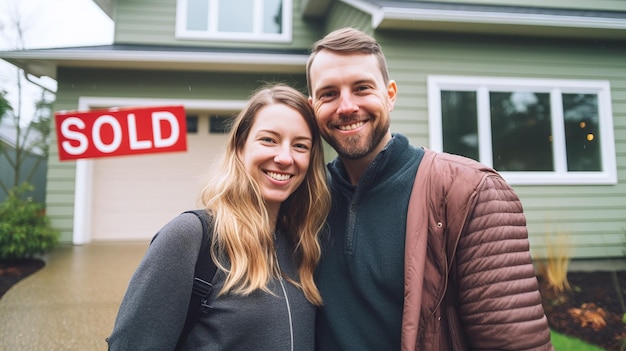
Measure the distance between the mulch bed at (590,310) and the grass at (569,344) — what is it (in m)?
0.13

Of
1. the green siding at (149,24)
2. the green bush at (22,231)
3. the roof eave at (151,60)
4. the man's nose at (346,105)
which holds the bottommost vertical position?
the green bush at (22,231)

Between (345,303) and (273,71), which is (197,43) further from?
(345,303)

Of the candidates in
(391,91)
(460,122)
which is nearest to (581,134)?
(460,122)

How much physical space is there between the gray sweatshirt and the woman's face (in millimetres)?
356

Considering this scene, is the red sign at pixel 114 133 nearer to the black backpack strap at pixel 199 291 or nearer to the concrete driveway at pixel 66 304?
the concrete driveway at pixel 66 304

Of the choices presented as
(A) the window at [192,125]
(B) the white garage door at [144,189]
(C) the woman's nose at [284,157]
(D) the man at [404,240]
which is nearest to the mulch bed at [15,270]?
(B) the white garage door at [144,189]

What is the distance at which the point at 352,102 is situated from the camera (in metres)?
1.59

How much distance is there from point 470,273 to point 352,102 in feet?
2.71

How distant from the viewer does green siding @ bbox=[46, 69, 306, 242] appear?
6.77 meters

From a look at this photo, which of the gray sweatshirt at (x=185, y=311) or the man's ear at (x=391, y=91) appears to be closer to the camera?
the gray sweatshirt at (x=185, y=311)

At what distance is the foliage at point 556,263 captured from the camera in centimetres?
463

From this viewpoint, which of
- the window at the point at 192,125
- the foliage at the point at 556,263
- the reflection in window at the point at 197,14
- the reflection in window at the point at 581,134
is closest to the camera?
the foliage at the point at 556,263

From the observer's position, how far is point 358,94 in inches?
63.9

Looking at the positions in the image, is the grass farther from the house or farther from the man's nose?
the man's nose
